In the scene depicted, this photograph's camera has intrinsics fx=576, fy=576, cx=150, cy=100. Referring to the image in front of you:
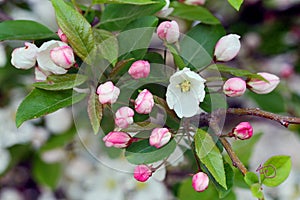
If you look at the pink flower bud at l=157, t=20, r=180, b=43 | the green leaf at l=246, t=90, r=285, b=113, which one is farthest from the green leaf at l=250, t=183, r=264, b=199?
the green leaf at l=246, t=90, r=285, b=113

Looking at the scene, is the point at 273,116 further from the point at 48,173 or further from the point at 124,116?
the point at 48,173

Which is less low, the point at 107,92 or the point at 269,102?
the point at 107,92

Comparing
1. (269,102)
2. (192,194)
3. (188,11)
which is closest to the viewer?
(188,11)

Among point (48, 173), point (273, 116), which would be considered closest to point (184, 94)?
point (273, 116)

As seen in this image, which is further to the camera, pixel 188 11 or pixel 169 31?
pixel 188 11

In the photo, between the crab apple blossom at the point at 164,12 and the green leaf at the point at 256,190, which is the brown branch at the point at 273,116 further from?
the crab apple blossom at the point at 164,12

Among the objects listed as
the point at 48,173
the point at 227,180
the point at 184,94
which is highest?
the point at 184,94

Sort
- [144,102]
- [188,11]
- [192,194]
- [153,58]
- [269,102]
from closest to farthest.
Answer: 1. [144,102]
2. [153,58]
3. [188,11]
4. [192,194]
5. [269,102]

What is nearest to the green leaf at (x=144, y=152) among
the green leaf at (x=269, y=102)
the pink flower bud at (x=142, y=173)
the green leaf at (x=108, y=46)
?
the pink flower bud at (x=142, y=173)
